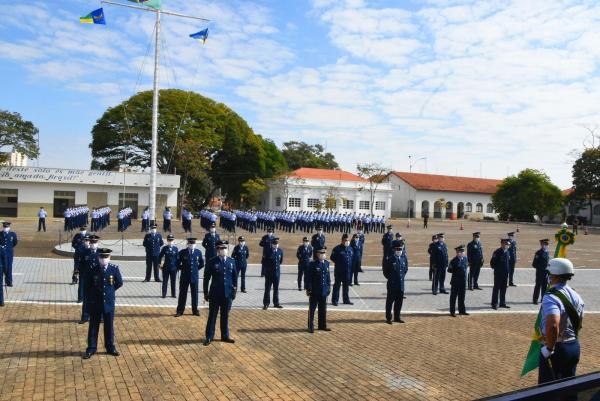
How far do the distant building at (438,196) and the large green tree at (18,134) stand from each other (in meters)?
45.2

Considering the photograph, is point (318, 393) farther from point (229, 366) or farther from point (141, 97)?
point (141, 97)

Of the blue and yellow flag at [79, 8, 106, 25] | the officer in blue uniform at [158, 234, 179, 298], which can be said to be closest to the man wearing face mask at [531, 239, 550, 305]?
the officer in blue uniform at [158, 234, 179, 298]

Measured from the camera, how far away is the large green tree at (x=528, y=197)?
63156 millimetres

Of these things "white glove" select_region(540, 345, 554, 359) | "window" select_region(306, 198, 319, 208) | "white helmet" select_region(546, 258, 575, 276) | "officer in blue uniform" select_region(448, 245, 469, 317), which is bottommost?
"officer in blue uniform" select_region(448, 245, 469, 317)

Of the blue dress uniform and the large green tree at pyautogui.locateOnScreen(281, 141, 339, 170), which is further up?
the large green tree at pyautogui.locateOnScreen(281, 141, 339, 170)

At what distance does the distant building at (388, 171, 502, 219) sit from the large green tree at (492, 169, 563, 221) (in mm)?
6903

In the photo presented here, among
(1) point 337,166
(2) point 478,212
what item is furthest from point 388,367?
(1) point 337,166

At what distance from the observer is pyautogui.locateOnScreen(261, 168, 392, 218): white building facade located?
6094 cm

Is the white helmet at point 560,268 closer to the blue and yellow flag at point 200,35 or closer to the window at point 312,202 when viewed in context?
the blue and yellow flag at point 200,35

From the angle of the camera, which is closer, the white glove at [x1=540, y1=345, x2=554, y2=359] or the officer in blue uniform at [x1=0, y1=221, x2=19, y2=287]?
the white glove at [x1=540, y1=345, x2=554, y2=359]

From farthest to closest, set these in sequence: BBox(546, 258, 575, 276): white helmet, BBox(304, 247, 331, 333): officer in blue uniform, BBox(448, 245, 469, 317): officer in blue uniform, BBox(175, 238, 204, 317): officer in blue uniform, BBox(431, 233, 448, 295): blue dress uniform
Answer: BBox(431, 233, 448, 295): blue dress uniform, BBox(448, 245, 469, 317): officer in blue uniform, BBox(175, 238, 204, 317): officer in blue uniform, BBox(304, 247, 331, 333): officer in blue uniform, BBox(546, 258, 575, 276): white helmet

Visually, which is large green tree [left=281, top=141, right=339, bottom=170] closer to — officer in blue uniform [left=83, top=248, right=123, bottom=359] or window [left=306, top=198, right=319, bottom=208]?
window [left=306, top=198, right=319, bottom=208]

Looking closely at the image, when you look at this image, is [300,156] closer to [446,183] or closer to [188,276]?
[446,183]

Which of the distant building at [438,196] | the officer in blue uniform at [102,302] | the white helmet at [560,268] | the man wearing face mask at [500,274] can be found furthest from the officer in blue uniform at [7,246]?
the distant building at [438,196]
